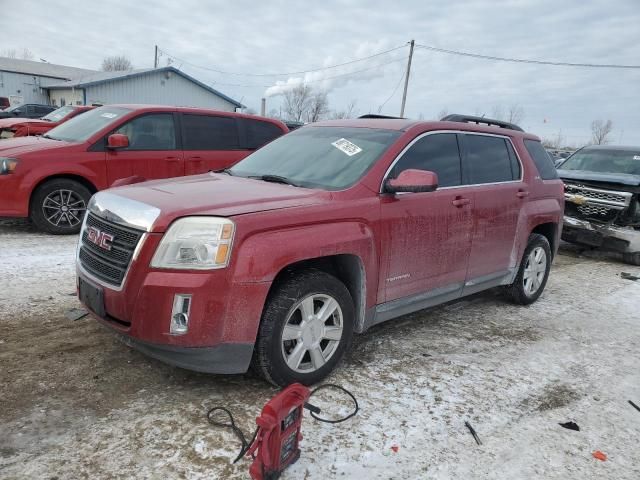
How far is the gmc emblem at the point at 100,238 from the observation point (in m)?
2.98

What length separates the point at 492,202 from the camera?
4.43m

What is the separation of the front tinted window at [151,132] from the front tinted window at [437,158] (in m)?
4.62

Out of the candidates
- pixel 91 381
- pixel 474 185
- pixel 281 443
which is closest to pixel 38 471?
pixel 91 381

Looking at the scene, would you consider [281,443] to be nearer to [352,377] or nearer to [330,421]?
[330,421]

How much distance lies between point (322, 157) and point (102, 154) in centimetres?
428

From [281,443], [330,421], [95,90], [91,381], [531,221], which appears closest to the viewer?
[281,443]

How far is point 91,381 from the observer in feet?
10.2

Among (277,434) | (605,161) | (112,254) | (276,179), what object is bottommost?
(277,434)

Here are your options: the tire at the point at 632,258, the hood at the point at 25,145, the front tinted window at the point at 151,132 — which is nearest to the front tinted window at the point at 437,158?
the front tinted window at the point at 151,132

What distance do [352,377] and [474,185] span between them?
2.01 meters

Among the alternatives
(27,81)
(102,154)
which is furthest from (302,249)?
(27,81)

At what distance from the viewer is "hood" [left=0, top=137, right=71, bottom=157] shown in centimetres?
637

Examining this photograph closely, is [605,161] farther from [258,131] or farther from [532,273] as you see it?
[258,131]

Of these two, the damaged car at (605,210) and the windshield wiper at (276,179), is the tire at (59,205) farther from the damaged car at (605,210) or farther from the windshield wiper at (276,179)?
the damaged car at (605,210)
